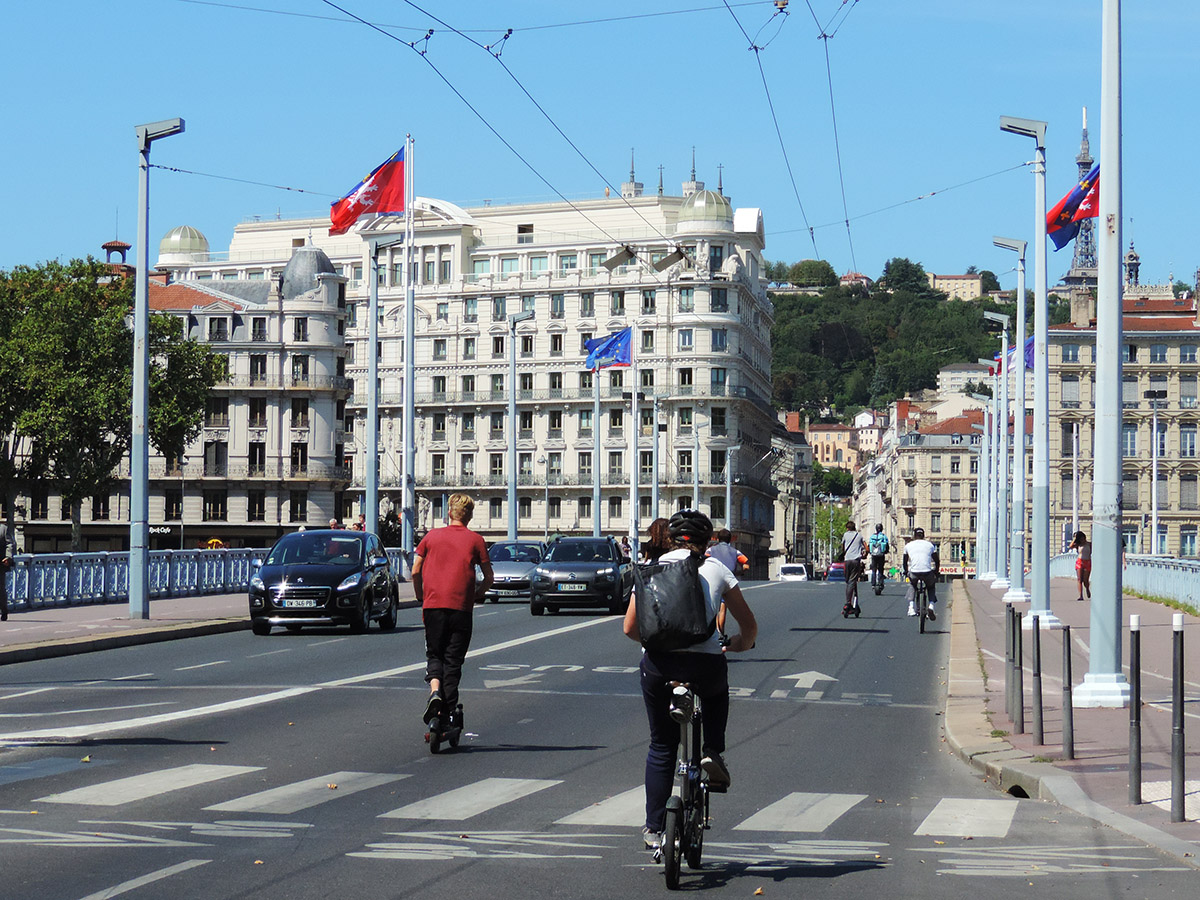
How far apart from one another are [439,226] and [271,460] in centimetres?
2075

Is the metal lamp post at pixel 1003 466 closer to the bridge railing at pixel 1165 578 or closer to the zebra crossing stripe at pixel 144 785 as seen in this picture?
the bridge railing at pixel 1165 578

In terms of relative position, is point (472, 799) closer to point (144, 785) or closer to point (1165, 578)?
point (144, 785)

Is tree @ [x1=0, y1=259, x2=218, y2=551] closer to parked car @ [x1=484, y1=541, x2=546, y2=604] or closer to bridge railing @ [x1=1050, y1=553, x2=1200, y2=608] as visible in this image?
parked car @ [x1=484, y1=541, x2=546, y2=604]

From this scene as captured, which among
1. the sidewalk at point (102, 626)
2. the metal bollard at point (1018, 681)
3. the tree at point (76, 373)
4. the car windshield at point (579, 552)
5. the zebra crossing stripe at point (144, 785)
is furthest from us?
the tree at point (76, 373)

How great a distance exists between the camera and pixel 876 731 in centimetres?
1471

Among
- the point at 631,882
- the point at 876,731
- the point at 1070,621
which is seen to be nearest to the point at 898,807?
the point at 631,882

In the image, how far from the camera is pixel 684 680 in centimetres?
803

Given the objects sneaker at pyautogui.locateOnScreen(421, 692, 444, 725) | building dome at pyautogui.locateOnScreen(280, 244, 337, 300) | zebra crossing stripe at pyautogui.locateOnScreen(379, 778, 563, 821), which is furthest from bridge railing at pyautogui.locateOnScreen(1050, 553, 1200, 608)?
building dome at pyautogui.locateOnScreen(280, 244, 337, 300)

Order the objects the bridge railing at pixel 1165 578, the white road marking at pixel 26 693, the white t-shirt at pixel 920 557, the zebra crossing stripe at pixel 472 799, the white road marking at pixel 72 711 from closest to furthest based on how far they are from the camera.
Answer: the zebra crossing stripe at pixel 472 799
the white road marking at pixel 72 711
the white road marking at pixel 26 693
the white t-shirt at pixel 920 557
the bridge railing at pixel 1165 578

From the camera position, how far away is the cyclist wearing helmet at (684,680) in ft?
26.1

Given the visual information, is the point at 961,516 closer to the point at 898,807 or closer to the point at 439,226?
the point at 439,226

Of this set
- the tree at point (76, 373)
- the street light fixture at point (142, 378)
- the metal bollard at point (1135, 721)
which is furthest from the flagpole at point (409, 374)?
the metal bollard at point (1135, 721)

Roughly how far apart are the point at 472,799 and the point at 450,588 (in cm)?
289

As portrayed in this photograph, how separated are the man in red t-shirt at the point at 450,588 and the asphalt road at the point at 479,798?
686mm
